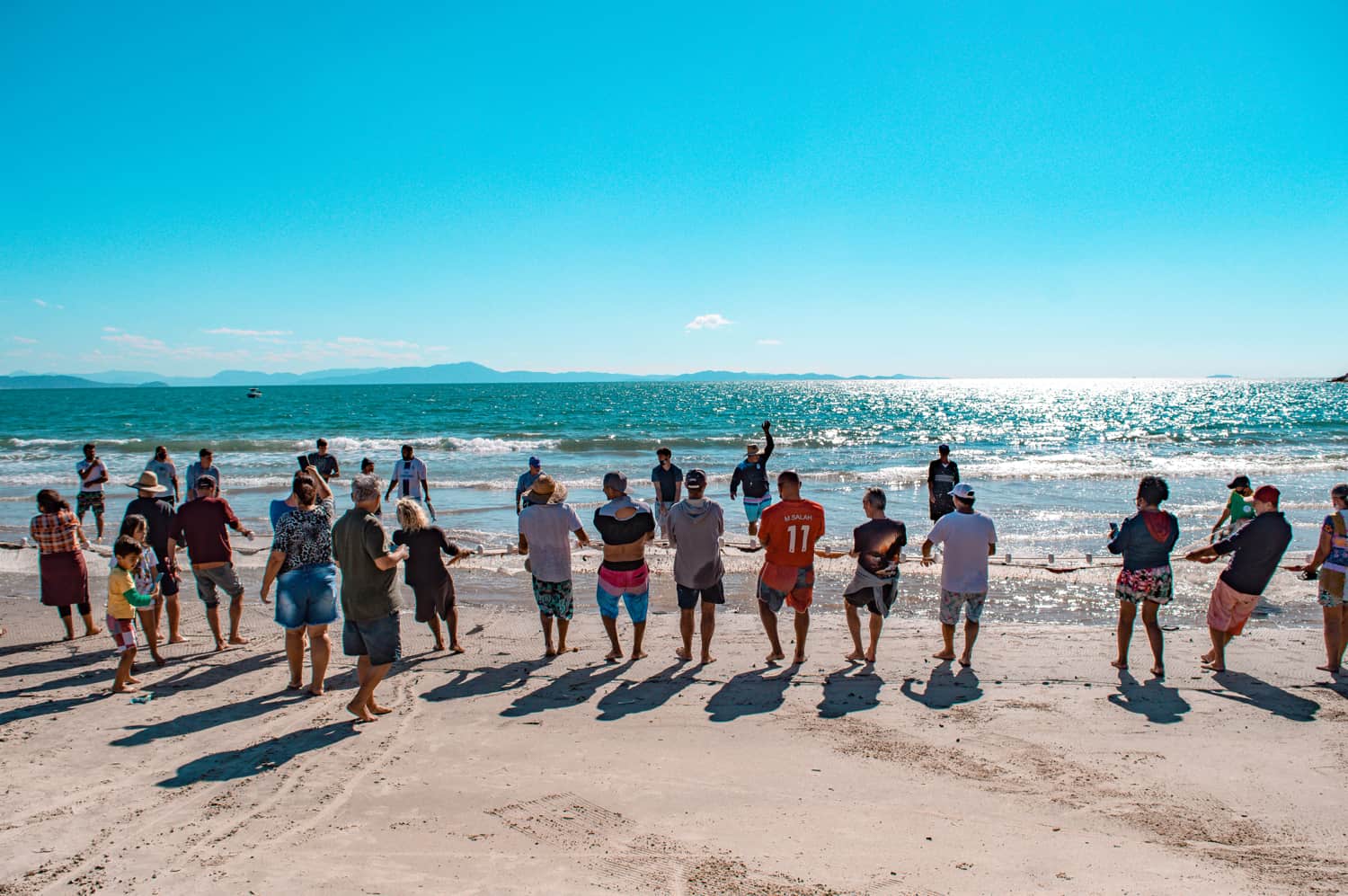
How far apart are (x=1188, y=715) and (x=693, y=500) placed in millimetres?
4084

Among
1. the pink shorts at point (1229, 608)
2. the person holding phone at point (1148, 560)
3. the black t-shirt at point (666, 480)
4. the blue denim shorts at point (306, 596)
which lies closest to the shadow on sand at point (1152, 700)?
the person holding phone at point (1148, 560)

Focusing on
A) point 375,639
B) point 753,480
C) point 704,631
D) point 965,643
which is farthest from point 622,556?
point 753,480

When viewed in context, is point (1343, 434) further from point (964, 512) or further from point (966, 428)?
point (964, 512)

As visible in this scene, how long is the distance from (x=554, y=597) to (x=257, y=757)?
268 cm

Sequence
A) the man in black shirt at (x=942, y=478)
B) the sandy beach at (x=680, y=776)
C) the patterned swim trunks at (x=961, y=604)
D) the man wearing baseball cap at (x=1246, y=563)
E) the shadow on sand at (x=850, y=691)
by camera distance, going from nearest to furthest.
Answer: the sandy beach at (x=680, y=776)
the shadow on sand at (x=850, y=691)
the man wearing baseball cap at (x=1246, y=563)
the patterned swim trunks at (x=961, y=604)
the man in black shirt at (x=942, y=478)

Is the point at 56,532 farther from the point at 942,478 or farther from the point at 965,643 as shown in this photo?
the point at 942,478

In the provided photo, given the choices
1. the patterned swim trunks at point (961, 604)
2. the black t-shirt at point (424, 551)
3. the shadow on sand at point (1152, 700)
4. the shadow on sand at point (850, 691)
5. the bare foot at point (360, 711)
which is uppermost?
the black t-shirt at point (424, 551)

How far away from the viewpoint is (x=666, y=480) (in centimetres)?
1187

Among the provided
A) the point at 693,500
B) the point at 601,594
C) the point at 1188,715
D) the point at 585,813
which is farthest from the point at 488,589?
the point at 1188,715

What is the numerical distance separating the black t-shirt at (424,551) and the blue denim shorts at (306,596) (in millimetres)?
A: 765

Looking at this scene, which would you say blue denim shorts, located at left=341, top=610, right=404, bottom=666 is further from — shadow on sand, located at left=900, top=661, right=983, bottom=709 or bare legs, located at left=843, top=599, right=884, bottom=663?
shadow on sand, located at left=900, top=661, right=983, bottom=709

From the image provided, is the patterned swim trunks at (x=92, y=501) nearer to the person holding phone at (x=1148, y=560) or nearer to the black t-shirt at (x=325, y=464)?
the black t-shirt at (x=325, y=464)

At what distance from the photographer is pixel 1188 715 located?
5555mm

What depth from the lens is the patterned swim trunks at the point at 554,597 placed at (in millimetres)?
6875
